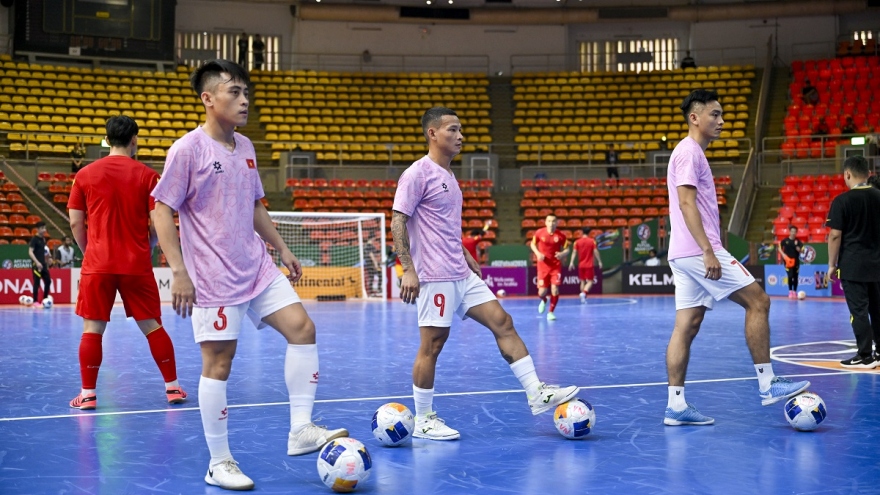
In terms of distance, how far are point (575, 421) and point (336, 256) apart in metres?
19.3

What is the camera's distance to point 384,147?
1259 inches

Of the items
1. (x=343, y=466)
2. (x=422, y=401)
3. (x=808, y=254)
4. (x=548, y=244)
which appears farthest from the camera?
(x=808, y=254)

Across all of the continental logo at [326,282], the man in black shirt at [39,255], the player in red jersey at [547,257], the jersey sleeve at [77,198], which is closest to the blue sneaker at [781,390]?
the jersey sleeve at [77,198]

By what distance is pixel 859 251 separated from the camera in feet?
28.9

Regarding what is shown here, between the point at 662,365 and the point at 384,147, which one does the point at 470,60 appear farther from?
the point at 662,365

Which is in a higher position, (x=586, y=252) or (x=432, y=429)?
(x=586, y=252)

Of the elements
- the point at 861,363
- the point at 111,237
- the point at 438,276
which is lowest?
the point at 861,363

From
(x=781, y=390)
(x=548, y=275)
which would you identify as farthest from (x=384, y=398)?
(x=548, y=275)

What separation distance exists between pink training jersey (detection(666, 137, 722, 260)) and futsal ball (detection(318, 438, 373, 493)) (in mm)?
2751

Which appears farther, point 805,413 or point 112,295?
point 112,295

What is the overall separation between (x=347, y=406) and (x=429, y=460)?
186 cm

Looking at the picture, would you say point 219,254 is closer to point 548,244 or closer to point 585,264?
point 548,244

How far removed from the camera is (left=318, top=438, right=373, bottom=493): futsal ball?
4.29 meters

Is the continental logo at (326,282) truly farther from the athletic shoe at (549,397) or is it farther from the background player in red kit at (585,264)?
the athletic shoe at (549,397)
